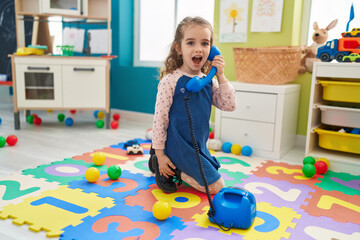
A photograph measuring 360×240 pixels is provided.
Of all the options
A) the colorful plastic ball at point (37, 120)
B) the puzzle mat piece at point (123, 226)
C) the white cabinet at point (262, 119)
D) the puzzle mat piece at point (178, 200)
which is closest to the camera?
the puzzle mat piece at point (123, 226)

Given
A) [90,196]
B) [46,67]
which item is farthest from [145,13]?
[90,196]

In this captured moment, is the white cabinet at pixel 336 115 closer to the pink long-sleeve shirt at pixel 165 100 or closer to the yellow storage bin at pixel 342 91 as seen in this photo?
the yellow storage bin at pixel 342 91

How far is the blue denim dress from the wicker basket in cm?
82

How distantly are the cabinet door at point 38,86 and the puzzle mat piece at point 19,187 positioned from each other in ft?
3.99

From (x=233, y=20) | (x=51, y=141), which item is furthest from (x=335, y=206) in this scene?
(x=51, y=141)

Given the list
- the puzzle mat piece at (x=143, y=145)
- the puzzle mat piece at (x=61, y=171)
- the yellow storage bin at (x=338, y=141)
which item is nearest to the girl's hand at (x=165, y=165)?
the puzzle mat piece at (x=61, y=171)

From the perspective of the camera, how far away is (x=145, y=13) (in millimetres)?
3465

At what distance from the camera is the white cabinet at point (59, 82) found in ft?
8.98

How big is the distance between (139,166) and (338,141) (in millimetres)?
1226

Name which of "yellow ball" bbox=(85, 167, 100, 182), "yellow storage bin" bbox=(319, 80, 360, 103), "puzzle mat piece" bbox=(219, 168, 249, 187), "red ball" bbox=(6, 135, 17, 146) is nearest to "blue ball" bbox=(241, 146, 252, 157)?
"puzzle mat piece" bbox=(219, 168, 249, 187)

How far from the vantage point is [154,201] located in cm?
142

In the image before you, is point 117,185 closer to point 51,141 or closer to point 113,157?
point 113,157

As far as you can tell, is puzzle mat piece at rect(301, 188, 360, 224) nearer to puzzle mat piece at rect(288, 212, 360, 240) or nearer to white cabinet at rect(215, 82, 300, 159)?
puzzle mat piece at rect(288, 212, 360, 240)

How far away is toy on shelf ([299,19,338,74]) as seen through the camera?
7.38ft
